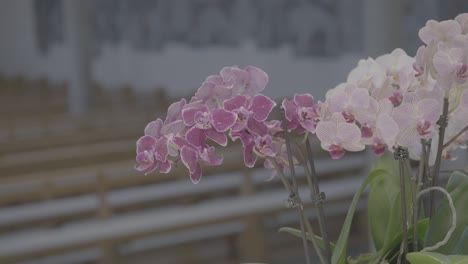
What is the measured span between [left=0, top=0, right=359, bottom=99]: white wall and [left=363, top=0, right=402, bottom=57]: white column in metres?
2.12

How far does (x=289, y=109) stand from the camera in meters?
1.04

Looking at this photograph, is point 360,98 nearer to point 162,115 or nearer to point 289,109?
point 289,109

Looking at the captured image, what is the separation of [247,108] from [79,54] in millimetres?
10583

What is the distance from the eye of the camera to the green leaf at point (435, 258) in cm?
88

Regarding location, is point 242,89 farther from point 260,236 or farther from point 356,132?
point 260,236

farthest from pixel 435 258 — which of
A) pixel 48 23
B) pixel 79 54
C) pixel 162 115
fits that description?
pixel 48 23

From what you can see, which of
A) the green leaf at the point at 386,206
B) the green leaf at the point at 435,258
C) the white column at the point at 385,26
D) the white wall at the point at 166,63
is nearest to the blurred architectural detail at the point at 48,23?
the white wall at the point at 166,63

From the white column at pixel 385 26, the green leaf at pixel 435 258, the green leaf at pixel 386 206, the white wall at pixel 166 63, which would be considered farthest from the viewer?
the white wall at pixel 166 63

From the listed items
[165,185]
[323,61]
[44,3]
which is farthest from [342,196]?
[44,3]

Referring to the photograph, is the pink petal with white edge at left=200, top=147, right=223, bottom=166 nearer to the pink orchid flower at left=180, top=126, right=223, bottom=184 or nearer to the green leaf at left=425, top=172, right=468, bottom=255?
the pink orchid flower at left=180, top=126, right=223, bottom=184

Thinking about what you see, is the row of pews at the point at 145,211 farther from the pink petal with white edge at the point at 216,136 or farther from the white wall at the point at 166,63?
the pink petal with white edge at the point at 216,136

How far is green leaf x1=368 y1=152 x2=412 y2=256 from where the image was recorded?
111 cm

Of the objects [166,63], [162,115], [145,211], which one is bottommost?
[145,211]

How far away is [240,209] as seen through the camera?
4863mm
